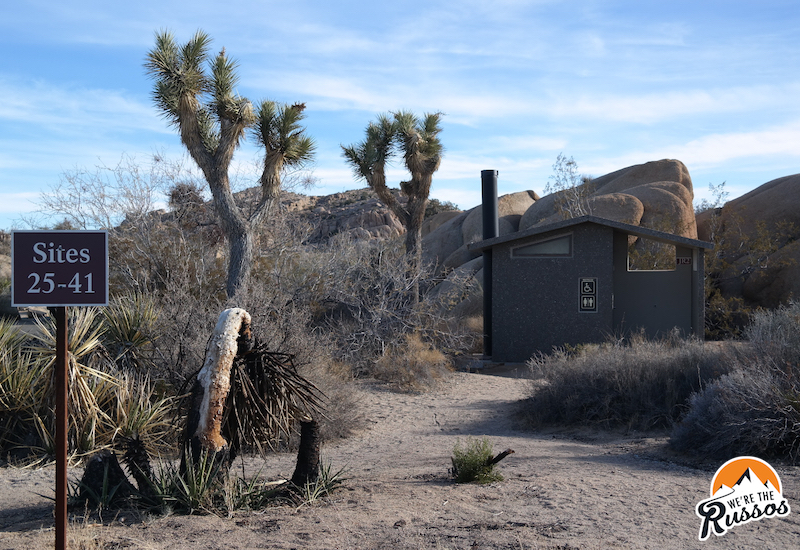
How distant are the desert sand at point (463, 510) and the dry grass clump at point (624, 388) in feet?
2.54

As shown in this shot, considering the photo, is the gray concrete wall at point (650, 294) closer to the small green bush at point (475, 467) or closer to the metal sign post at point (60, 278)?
the small green bush at point (475, 467)

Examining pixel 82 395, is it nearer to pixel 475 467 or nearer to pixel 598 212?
pixel 475 467

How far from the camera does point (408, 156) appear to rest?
21.2 meters

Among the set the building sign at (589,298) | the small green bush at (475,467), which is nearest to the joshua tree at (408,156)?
the building sign at (589,298)

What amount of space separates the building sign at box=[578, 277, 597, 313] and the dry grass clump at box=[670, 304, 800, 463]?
8241 mm

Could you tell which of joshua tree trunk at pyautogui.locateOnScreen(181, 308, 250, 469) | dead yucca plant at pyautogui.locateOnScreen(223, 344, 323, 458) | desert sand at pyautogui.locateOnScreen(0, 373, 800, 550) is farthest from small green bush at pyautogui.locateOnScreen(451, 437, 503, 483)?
joshua tree trunk at pyautogui.locateOnScreen(181, 308, 250, 469)

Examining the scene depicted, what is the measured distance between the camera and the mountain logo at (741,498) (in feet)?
17.3

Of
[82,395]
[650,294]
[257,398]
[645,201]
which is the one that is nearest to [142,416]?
[82,395]

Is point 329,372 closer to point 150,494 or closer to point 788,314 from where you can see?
point 150,494

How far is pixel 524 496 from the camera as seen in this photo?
6043mm

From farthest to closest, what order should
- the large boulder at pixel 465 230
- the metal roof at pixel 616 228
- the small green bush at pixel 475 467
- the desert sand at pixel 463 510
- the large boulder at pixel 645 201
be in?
the large boulder at pixel 465 230, the large boulder at pixel 645 201, the metal roof at pixel 616 228, the small green bush at pixel 475 467, the desert sand at pixel 463 510

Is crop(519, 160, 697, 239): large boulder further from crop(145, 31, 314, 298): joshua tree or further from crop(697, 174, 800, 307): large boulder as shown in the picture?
crop(145, 31, 314, 298): joshua tree

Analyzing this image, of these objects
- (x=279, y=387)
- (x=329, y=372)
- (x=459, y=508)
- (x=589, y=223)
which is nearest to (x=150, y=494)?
(x=279, y=387)

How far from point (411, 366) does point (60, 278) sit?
992 cm
